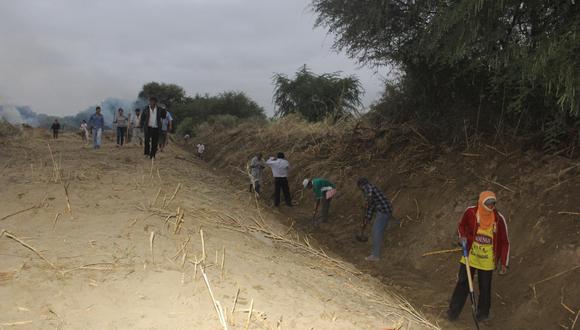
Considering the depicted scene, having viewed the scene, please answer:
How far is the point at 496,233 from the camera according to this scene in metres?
6.59

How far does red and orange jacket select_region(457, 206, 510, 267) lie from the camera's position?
659 centimetres

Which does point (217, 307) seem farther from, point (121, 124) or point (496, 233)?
point (121, 124)

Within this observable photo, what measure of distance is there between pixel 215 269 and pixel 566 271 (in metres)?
4.84

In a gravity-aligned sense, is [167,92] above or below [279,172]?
above

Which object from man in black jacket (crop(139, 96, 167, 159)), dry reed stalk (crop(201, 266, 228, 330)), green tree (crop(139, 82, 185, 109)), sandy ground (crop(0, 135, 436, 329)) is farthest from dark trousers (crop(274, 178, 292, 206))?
green tree (crop(139, 82, 185, 109))

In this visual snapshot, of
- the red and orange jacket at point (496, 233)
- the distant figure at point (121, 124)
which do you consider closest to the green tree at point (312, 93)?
the distant figure at point (121, 124)

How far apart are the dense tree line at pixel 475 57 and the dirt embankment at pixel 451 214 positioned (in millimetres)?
750

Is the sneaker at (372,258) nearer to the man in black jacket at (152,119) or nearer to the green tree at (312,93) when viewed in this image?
the man in black jacket at (152,119)

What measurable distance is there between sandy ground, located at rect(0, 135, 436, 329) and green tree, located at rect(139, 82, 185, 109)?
61.5 metres

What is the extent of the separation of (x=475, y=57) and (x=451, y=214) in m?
2.95

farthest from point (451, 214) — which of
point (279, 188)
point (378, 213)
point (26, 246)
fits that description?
point (26, 246)

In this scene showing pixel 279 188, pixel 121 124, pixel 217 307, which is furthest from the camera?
pixel 121 124

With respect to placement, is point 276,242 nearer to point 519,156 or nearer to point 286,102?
point 519,156

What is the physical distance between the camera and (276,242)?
24.2ft
